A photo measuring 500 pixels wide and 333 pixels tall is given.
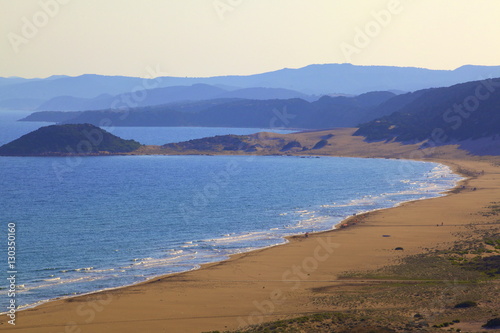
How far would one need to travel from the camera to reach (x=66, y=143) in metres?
134

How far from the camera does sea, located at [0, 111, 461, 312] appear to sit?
126ft

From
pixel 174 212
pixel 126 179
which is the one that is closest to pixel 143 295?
pixel 174 212

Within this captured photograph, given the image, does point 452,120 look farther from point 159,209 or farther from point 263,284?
point 263,284

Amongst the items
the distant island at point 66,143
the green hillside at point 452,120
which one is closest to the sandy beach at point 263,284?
the green hillside at point 452,120

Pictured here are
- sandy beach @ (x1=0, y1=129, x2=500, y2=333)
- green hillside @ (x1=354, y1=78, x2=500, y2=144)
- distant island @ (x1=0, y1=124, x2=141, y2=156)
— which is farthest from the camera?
green hillside @ (x1=354, y1=78, x2=500, y2=144)

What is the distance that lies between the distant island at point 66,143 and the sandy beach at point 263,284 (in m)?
93.5

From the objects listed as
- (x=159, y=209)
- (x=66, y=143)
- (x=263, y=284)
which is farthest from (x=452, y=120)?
(x=263, y=284)

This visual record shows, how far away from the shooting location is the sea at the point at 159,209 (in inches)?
1508

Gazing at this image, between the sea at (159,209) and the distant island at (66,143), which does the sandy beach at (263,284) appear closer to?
the sea at (159,209)

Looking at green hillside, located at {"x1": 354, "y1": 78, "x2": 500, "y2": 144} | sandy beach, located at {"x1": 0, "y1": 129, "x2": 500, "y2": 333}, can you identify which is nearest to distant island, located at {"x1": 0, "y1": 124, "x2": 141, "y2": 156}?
green hillside, located at {"x1": 354, "y1": 78, "x2": 500, "y2": 144}

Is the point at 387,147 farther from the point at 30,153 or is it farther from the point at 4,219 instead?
the point at 4,219

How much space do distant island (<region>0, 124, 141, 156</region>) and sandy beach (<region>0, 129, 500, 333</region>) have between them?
93531 mm

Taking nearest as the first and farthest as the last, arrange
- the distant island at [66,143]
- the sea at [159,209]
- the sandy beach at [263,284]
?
the sandy beach at [263,284] < the sea at [159,209] < the distant island at [66,143]

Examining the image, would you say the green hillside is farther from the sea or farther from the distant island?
the distant island
